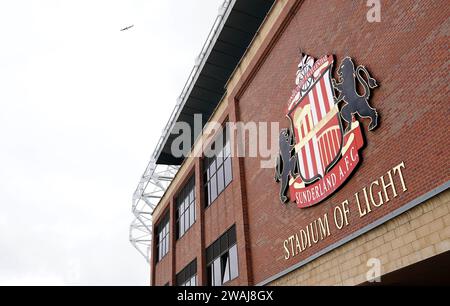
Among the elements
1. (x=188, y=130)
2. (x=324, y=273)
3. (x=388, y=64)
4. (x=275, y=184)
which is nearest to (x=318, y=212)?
(x=324, y=273)

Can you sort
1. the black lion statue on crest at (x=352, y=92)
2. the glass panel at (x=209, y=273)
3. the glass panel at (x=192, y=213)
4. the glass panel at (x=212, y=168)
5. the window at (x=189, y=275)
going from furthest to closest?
1. the glass panel at (x=192, y=213)
2. the window at (x=189, y=275)
3. the glass panel at (x=212, y=168)
4. the glass panel at (x=209, y=273)
5. the black lion statue on crest at (x=352, y=92)

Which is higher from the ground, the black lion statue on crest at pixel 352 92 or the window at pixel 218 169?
the window at pixel 218 169

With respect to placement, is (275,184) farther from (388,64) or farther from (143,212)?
(143,212)

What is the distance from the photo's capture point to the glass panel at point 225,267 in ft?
61.6

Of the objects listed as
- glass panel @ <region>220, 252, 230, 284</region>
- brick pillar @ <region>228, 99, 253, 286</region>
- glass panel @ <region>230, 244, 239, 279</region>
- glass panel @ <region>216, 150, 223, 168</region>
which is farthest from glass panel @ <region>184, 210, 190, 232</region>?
brick pillar @ <region>228, 99, 253, 286</region>

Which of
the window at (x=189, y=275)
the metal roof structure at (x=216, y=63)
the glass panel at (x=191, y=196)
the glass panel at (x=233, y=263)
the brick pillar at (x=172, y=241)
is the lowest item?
the glass panel at (x=233, y=263)

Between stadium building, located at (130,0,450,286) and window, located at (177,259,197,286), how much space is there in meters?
0.65

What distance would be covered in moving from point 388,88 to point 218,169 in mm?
12057

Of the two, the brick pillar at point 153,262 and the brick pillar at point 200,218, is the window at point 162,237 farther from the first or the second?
the brick pillar at point 200,218

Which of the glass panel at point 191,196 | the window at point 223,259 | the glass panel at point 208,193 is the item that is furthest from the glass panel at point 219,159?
the glass panel at point 191,196

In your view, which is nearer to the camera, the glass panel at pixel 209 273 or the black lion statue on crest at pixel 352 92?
the black lion statue on crest at pixel 352 92

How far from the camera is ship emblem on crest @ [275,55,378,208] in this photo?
1115 cm

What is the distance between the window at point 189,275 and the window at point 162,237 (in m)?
3.90

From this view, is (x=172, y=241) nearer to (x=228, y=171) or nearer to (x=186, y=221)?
(x=186, y=221)
